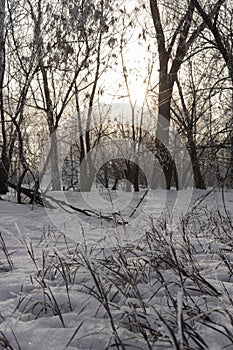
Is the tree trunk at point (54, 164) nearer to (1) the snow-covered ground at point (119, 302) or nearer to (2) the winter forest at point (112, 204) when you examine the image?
(2) the winter forest at point (112, 204)

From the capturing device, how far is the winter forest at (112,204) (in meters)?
1.52

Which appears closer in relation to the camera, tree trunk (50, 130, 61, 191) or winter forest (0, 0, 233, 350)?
winter forest (0, 0, 233, 350)

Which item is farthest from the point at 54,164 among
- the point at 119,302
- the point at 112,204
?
the point at 119,302

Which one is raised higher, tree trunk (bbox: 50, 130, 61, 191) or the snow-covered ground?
tree trunk (bbox: 50, 130, 61, 191)

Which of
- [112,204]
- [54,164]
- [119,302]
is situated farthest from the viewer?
[54,164]

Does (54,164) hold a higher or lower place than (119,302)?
higher

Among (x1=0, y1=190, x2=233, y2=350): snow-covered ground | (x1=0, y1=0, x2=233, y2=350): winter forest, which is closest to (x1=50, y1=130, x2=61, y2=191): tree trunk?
(x1=0, y1=0, x2=233, y2=350): winter forest

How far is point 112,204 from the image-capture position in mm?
4434

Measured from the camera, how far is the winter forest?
4.99 feet

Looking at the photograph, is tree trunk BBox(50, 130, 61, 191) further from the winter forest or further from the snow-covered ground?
the snow-covered ground

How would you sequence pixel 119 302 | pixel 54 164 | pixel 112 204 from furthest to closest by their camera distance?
pixel 54 164
pixel 112 204
pixel 119 302

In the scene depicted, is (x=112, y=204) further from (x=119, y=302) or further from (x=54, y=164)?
(x=54, y=164)

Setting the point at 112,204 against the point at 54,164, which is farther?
the point at 54,164

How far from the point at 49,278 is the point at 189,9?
16.2ft
